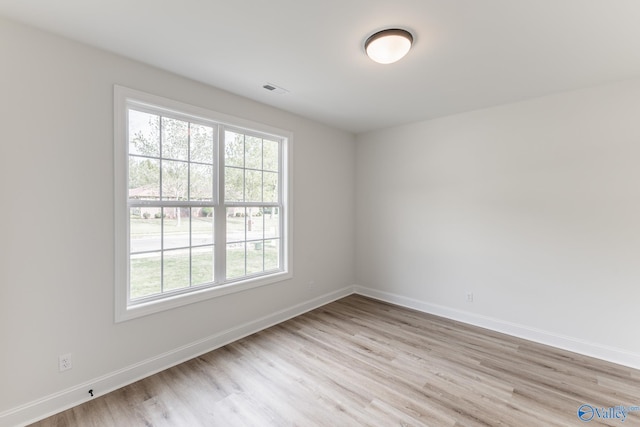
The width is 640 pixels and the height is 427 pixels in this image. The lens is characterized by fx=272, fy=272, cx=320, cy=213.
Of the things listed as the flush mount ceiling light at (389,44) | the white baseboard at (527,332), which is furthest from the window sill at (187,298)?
the flush mount ceiling light at (389,44)

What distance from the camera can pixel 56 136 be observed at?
1960 millimetres

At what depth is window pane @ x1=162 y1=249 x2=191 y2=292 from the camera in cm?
256

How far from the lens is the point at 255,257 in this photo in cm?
333

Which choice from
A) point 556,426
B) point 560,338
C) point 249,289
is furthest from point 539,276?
point 249,289

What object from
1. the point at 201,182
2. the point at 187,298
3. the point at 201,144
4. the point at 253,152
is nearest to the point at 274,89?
the point at 253,152

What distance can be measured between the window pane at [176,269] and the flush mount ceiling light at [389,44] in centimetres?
243

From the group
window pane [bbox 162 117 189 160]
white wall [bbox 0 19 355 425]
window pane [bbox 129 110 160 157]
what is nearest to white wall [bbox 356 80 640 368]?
window pane [bbox 162 117 189 160]

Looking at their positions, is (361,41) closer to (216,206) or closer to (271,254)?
(216,206)

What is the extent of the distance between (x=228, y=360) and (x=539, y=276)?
3436 mm

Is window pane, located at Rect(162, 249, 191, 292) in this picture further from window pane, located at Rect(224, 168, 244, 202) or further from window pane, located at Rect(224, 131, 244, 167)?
window pane, located at Rect(224, 131, 244, 167)

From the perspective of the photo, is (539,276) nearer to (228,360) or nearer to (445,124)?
(445,124)

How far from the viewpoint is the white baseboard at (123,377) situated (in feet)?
6.03

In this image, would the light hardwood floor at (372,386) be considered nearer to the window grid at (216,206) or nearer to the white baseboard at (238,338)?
the white baseboard at (238,338)

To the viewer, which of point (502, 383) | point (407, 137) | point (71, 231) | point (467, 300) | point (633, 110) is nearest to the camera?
point (71, 231)
